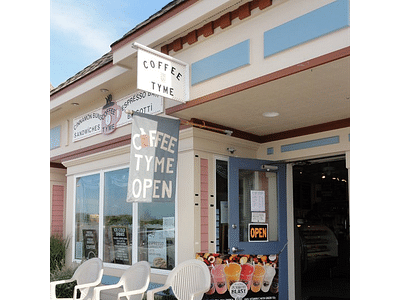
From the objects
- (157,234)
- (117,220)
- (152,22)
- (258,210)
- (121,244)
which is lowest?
(121,244)

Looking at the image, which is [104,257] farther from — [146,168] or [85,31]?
[85,31]

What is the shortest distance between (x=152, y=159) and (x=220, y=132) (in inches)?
63.1

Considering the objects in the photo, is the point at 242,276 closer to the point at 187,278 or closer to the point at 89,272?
the point at 187,278

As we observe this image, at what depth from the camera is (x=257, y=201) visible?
6.86 meters

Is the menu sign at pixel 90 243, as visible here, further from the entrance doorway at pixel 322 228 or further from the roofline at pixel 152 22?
the entrance doorway at pixel 322 228

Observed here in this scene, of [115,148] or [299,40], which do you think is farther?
[115,148]

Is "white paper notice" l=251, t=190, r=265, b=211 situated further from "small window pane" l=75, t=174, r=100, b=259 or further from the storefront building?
"small window pane" l=75, t=174, r=100, b=259

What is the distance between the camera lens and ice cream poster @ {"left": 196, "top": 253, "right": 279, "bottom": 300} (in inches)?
247

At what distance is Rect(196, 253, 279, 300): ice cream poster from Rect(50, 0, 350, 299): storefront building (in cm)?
8

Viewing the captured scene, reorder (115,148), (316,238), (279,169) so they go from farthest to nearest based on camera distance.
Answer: (316,238), (115,148), (279,169)

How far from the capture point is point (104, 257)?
8383mm

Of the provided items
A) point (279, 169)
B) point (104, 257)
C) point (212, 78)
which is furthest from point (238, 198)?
point (104, 257)

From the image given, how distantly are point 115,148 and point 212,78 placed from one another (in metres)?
3.34

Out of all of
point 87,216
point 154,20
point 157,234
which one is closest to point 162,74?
point 154,20
